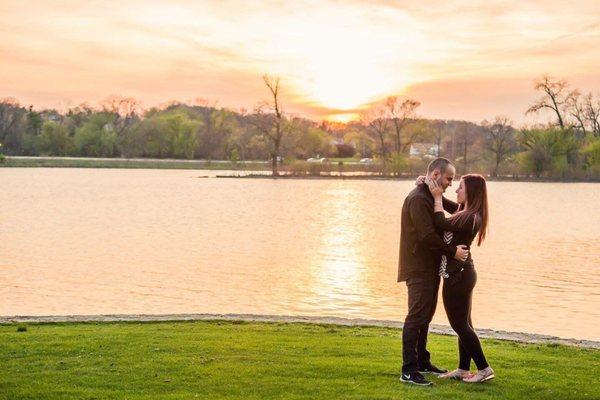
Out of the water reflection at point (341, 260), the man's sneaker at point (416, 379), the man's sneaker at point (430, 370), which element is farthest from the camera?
the water reflection at point (341, 260)

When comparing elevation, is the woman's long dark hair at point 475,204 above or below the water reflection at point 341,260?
above

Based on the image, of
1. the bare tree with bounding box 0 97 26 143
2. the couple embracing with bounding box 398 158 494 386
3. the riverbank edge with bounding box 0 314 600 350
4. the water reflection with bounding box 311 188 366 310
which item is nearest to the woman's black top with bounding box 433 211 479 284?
the couple embracing with bounding box 398 158 494 386

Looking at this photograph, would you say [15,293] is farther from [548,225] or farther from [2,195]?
[2,195]

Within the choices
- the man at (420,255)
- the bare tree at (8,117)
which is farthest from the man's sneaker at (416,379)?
the bare tree at (8,117)

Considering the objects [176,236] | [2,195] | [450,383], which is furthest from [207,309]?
[2,195]

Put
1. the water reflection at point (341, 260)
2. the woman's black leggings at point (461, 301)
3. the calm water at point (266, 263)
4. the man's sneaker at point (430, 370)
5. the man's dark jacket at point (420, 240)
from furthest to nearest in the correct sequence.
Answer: the water reflection at point (341, 260) → the calm water at point (266, 263) → the man's sneaker at point (430, 370) → the woman's black leggings at point (461, 301) → the man's dark jacket at point (420, 240)

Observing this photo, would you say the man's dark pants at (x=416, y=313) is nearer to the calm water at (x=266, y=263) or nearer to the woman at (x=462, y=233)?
the woman at (x=462, y=233)

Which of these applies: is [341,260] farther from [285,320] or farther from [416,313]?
[416,313]

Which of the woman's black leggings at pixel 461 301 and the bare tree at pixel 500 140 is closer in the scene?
the woman's black leggings at pixel 461 301

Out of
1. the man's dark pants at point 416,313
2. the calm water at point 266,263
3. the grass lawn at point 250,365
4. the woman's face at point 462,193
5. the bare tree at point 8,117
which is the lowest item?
the calm water at point 266,263

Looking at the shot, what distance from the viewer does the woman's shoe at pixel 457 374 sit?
7.20 metres

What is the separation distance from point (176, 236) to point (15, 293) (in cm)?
1344

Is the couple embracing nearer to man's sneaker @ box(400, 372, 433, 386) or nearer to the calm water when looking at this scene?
man's sneaker @ box(400, 372, 433, 386)

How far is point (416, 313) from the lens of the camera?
6.96 meters
